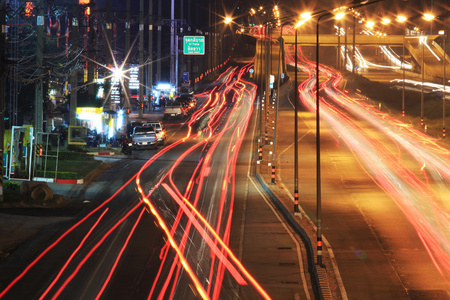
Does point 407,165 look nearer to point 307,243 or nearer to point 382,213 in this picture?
point 382,213

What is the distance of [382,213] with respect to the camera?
3028 cm

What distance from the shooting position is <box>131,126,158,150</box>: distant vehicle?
55.8 metres

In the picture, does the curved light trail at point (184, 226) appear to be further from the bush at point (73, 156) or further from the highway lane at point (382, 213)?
the bush at point (73, 156)

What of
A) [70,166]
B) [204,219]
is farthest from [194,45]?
[204,219]

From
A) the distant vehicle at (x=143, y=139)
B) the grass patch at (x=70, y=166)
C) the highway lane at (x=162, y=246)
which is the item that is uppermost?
the distant vehicle at (x=143, y=139)

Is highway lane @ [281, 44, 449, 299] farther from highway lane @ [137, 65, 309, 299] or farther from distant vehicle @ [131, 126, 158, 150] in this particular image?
distant vehicle @ [131, 126, 158, 150]

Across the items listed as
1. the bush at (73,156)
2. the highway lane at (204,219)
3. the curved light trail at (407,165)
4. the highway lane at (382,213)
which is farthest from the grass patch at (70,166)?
the curved light trail at (407,165)

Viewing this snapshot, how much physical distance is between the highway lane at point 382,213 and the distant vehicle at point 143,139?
36.0ft

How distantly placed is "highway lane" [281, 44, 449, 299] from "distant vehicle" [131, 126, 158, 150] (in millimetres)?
10963

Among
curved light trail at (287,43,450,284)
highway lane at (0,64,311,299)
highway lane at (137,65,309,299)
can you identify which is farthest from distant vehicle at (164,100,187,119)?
highway lane at (0,64,311,299)

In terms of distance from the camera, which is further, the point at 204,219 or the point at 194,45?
the point at 194,45

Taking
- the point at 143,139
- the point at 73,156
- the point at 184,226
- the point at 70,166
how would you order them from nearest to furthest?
the point at 184,226 → the point at 70,166 → the point at 73,156 → the point at 143,139

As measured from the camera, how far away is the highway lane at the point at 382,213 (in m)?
19.7

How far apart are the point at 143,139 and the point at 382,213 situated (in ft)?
95.2
